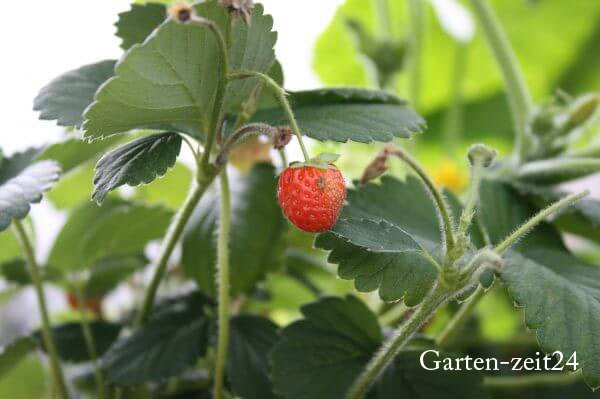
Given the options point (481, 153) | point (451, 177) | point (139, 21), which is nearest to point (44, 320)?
point (139, 21)

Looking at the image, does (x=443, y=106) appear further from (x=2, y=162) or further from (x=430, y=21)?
(x=2, y=162)

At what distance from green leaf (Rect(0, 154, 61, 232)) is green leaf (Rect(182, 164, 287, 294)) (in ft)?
0.53

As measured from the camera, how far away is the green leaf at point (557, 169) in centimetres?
63

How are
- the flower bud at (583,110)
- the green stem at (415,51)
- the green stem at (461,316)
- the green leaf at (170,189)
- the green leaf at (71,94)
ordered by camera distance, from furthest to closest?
the green stem at (415,51), the green leaf at (170,189), the flower bud at (583,110), the green stem at (461,316), the green leaf at (71,94)

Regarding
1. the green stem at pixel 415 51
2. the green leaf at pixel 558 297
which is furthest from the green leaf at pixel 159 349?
the green stem at pixel 415 51

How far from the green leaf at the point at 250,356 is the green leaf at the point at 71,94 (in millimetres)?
218

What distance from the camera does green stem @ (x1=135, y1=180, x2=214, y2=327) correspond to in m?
0.48

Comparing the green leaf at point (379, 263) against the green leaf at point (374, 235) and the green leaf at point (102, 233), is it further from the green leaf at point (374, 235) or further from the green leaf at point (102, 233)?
the green leaf at point (102, 233)

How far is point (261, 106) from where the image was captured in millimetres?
567

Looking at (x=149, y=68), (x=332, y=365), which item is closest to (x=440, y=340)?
(x=332, y=365)

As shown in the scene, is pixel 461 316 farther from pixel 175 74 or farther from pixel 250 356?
pixel 175 74

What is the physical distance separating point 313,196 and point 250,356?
22 centimetres

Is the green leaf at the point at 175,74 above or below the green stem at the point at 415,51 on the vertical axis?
below

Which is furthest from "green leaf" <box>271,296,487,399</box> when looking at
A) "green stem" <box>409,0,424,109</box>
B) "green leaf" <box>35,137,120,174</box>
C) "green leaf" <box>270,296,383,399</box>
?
"green stem" <box>409,0,424,109</box>
